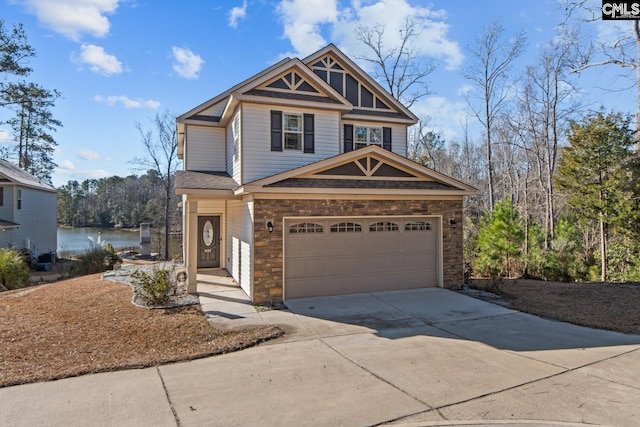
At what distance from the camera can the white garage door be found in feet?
31.4

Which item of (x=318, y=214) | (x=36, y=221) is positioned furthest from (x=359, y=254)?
(x=36, y=221)

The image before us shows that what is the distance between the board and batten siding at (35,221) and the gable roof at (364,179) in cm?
1931

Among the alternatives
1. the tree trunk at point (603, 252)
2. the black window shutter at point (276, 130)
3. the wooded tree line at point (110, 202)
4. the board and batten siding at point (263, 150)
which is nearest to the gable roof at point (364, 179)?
the board and batten siding at point (263, 150)

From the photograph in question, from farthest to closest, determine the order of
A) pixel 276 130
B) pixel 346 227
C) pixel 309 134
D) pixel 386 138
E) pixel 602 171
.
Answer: pixel 602 171, pixel 386 138, pixel 309 134, pixel 276 130, pixel 346 227

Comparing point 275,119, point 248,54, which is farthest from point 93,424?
point 248,54

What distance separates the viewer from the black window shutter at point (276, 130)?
1098cm

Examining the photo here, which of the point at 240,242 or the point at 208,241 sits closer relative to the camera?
the point at 240,242

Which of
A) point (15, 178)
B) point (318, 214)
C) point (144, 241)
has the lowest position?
point (144, 241)

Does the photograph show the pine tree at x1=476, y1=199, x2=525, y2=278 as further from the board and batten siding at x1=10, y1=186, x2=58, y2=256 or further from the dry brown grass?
the board and batten siding at x1=10, y1=186, x2=58, y2=256

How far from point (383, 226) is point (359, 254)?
107cm

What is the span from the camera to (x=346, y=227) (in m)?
10.1

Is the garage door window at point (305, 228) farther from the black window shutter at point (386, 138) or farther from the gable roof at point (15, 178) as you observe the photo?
the gable roof at point (15, 178)

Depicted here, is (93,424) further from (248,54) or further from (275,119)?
(248,54)

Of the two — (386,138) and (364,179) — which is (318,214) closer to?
(364,179)
